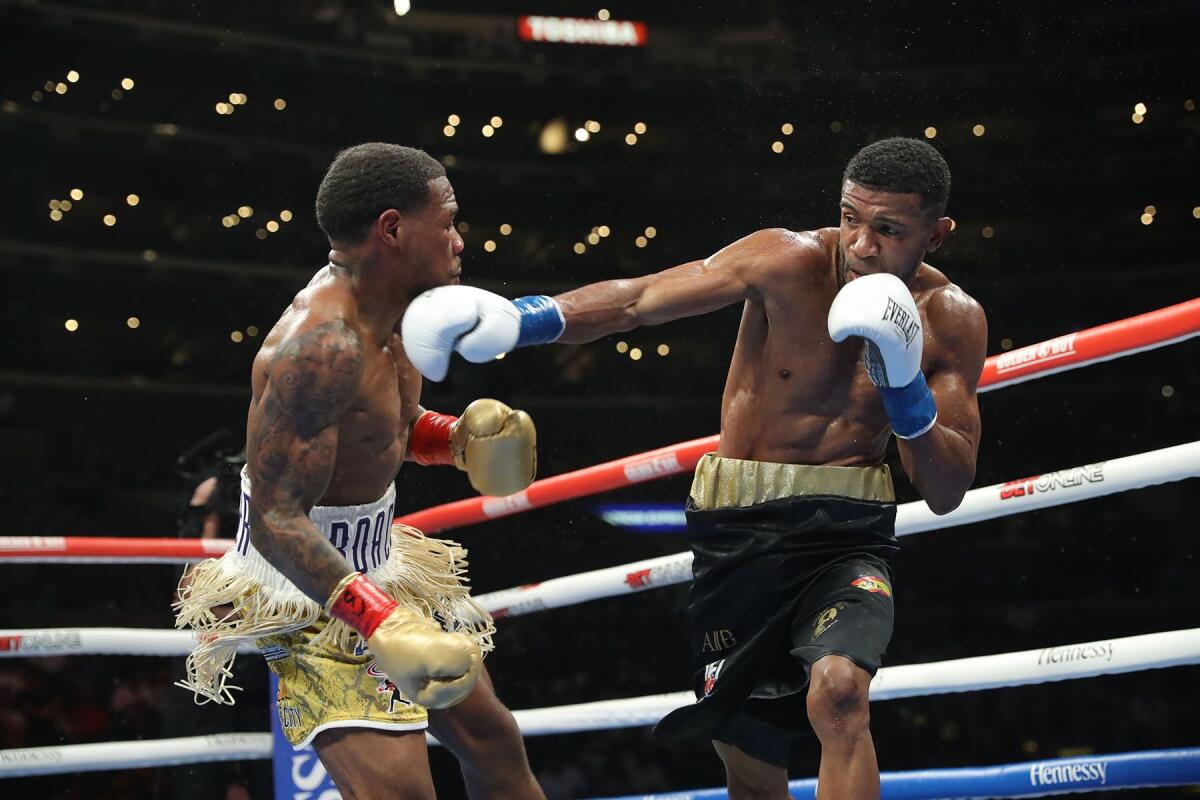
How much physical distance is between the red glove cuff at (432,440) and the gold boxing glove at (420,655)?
1.82 ft

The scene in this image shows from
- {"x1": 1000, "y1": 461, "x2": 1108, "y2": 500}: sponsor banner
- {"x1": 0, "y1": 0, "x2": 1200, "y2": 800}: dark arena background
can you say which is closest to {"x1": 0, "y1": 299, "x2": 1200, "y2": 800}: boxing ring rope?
{"x1": 1000, "y1": 461, "x2": 1108, "y2": 500}: sponsor banner

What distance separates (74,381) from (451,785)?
21.4ft

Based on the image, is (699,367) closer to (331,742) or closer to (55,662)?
(55,662)

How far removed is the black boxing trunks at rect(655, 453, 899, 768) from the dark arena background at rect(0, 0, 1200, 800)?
10.7 feet

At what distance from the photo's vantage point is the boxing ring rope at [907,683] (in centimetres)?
211

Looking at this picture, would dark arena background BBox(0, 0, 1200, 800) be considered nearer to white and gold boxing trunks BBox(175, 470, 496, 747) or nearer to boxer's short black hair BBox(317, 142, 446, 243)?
white and gold boxing trunks BBox(175, 470, 496, 747)

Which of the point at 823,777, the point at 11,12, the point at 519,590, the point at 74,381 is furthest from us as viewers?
the point at 74,381

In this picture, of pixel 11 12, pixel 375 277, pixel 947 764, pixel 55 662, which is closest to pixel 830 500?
pixel 375 277

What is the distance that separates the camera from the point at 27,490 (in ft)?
29.1

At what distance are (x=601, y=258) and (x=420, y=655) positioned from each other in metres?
7.12

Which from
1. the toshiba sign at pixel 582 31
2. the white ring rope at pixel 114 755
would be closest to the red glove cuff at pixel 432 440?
the white ring rope at pixel 114 755

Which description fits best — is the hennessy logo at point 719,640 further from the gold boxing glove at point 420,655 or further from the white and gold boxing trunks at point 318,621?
the gold boxing glove at point 420,655

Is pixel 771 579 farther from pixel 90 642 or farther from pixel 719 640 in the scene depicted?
pixel 90 642

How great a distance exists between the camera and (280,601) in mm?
2020
